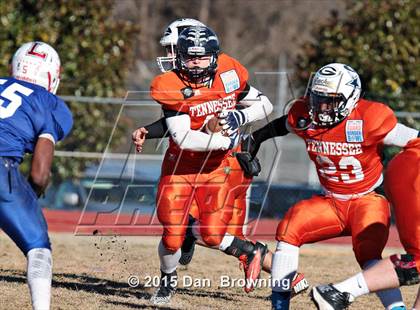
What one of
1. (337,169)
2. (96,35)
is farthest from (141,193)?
(337,169)

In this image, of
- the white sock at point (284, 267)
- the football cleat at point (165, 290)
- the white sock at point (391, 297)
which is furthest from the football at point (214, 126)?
the white sock at point (391, 297)

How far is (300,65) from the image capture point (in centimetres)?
1247

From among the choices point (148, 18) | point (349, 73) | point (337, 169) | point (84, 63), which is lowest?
point (148, 18)

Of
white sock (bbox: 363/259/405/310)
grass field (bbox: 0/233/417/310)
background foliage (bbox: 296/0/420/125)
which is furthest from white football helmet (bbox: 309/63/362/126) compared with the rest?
background foliage (bbox: 296/0/420/125)

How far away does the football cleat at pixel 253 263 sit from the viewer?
20.7 ft

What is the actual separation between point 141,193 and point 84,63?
82.4 inches

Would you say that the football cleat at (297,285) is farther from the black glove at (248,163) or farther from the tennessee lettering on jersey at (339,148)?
the black glove at (248,163)

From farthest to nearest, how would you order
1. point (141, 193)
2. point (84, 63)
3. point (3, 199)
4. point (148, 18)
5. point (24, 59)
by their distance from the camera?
point (148, 18)
point (84, 63)
point (141, 193)
point (24, 59)
point (3, 199)

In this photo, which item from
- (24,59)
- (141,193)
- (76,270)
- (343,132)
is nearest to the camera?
(24,59)

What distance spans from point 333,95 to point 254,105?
124 cm

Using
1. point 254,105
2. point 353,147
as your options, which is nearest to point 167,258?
point 254,105

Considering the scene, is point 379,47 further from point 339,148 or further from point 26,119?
point 26,119

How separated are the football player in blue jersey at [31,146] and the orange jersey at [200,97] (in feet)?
4.32

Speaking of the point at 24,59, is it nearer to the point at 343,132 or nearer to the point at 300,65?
the point at 343,132
